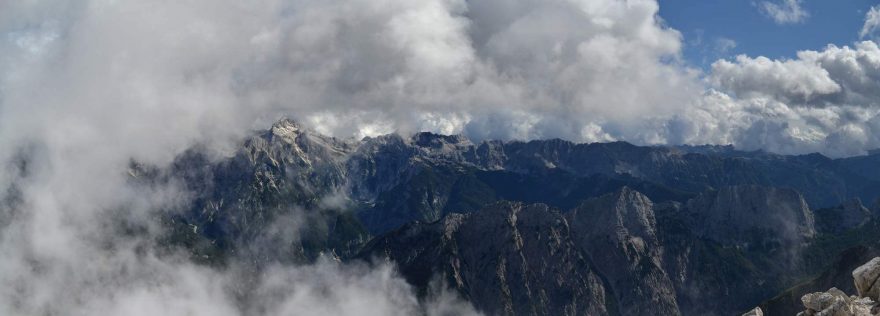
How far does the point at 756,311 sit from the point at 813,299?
587 cm

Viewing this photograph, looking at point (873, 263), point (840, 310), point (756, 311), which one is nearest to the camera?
point (840, 310)

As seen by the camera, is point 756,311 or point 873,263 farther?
point 756,311

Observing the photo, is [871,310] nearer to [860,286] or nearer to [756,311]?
[860,286]

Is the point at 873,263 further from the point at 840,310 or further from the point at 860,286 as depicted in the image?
the point at 840,310

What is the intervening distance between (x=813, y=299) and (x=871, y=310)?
187 inches

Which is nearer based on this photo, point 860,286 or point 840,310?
point 840,310

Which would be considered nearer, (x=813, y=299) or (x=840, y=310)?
(x=840, y=310)

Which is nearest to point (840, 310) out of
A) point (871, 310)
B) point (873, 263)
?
point (871, 310)

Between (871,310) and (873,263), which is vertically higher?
(873,263)

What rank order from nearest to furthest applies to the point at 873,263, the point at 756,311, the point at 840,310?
the point at 840,310, the point at 873,263, the point at 756,311

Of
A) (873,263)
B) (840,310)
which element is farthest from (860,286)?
(840,310)

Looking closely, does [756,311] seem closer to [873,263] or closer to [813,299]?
[813,299]

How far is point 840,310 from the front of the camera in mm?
47594

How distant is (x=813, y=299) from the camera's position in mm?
53406
